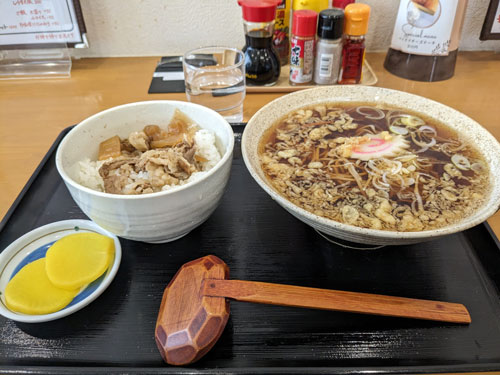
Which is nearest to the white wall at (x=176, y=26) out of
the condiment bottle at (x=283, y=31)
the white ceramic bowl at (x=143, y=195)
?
the condiment bottle at (x=283, y=31)

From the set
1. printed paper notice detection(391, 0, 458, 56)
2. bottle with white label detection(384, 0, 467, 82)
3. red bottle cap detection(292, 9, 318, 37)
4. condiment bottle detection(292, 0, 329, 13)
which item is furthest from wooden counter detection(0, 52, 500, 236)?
condiment bottle detection(292, 0, 329, 13)

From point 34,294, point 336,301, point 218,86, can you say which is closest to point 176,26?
point 218,86

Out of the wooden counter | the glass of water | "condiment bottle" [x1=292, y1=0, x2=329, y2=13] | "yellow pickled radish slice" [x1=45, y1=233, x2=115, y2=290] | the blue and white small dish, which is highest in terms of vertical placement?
"condiment bottle" [x1=292, y1=0, x2=329, y2=13]

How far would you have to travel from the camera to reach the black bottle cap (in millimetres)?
1382

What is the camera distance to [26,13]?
5.51ft

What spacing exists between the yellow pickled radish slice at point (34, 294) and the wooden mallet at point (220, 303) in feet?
0.69

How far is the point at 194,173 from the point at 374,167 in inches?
17.9

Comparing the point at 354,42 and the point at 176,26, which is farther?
the point at 176,26

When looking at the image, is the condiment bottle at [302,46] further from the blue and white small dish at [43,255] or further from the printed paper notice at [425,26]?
the blue and white small dish at [43,255]

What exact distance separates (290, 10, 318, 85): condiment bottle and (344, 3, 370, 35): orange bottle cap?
13cm

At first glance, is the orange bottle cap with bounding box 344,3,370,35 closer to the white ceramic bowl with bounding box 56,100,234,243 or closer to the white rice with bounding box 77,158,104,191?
the white ceramic bowl with bounding box 56,100,234,243

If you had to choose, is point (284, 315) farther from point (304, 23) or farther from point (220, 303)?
point (304, 23)

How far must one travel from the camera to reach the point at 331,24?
1392mm

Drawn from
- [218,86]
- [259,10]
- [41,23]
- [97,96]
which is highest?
[259,10]
